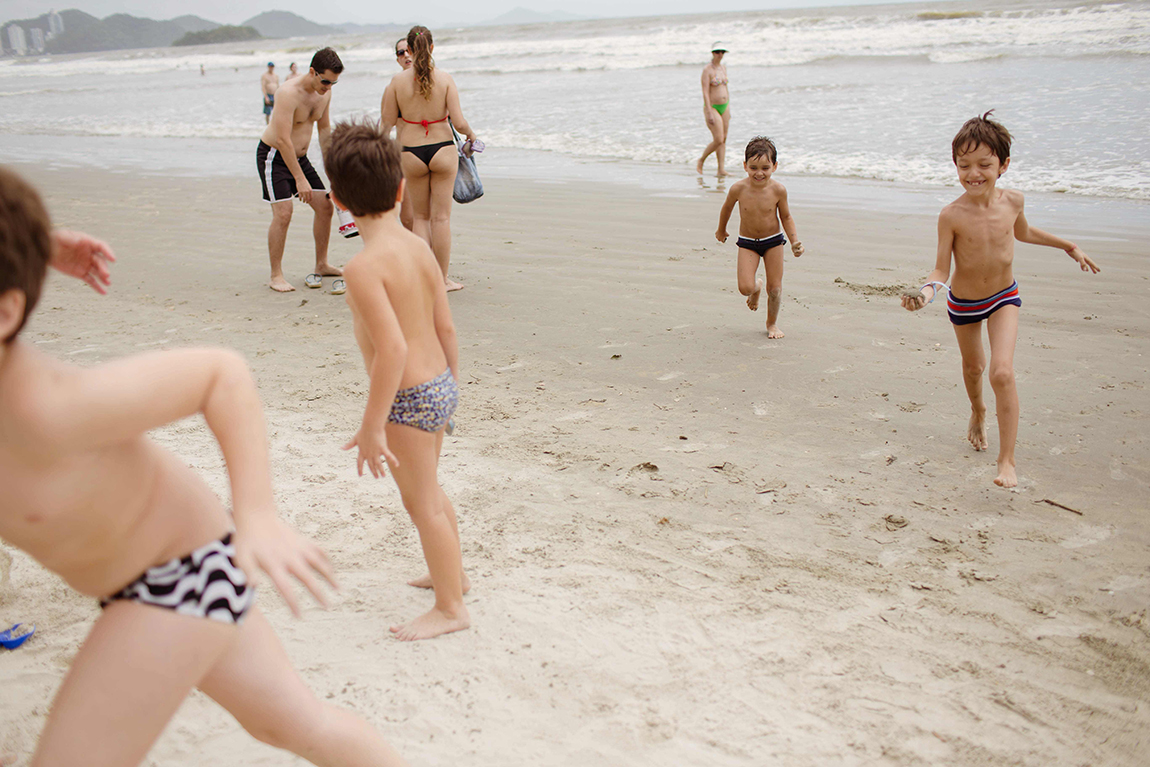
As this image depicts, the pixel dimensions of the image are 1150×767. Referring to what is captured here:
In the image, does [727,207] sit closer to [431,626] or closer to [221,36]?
[431,626]

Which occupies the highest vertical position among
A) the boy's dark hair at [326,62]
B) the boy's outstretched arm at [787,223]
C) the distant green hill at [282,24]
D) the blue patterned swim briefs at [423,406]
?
the distant green hill at [282,24]

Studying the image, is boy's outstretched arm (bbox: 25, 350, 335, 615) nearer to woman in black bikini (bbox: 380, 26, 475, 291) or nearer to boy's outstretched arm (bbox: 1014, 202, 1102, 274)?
boy's outstretched arm (bbox: 1014, 202, 1102, 274)

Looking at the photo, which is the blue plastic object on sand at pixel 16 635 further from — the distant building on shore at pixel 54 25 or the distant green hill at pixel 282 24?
the distant green hill at pixel 282 24

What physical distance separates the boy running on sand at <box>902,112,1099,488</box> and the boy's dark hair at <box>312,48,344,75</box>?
15.3 feet

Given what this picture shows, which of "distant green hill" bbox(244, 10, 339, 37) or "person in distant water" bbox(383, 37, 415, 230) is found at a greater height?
"distant green hill" bbox(244, 10, 339, 37)

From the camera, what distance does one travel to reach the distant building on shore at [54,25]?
12075 cm

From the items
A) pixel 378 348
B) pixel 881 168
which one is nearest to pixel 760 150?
pixel 378 348

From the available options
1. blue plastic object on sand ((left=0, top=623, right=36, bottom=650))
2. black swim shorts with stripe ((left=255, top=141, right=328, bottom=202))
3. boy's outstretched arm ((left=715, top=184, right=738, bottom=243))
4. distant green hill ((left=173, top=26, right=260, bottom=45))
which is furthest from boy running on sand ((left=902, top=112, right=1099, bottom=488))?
distant green hill ((left=173, top=26, right=260, bottom=45))

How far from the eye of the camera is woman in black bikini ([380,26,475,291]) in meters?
6.49

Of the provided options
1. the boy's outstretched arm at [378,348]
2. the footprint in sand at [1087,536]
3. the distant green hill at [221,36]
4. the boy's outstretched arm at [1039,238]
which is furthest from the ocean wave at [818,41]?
the distant green hill at [221,36]

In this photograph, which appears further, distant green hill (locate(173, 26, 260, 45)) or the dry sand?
distant green hill (locate(173, 26, 260, 45))

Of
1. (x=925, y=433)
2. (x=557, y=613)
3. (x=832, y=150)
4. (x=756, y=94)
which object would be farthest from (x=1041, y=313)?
(x=756, y=94)

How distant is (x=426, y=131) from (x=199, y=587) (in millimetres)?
5567

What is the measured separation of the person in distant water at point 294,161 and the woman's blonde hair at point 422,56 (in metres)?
0.76
